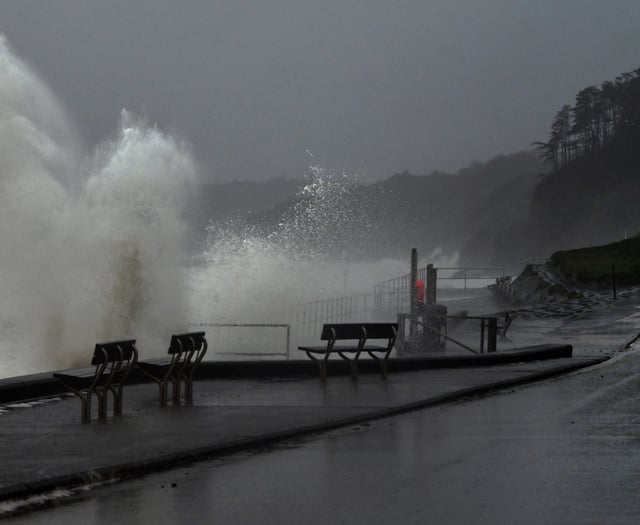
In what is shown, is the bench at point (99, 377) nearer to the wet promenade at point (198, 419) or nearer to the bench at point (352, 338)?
the wet promenade at point (198, 419)

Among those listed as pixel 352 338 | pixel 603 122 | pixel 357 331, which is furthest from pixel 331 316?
pixel 603 122

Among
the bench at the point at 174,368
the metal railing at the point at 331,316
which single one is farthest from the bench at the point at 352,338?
the metal railing at the point at 331,316

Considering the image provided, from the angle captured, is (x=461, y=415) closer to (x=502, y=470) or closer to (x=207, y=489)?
(x=502, y=470)

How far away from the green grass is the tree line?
90.8m

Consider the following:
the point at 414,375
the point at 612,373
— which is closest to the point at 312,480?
the point at 414,375

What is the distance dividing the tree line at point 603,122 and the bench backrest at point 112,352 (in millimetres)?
152529

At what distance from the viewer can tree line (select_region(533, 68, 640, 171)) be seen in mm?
162125

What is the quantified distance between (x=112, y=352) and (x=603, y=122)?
563 ft

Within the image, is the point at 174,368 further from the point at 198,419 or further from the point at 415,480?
the point at 415,480

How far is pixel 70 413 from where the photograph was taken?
1308 centimetres

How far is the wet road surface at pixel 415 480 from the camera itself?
7543 millimetres

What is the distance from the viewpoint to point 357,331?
718 inches

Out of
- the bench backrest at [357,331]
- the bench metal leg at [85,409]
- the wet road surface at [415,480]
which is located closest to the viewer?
the wet road surface at [415,480]

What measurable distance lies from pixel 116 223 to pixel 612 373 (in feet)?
58.6
